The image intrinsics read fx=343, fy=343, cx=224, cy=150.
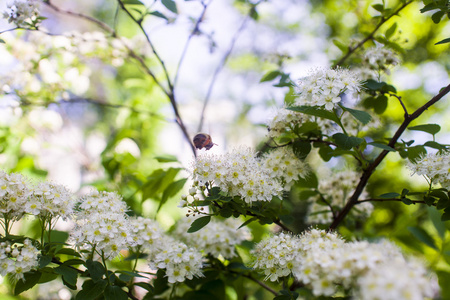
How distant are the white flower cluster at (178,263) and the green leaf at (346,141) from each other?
541 millimetres

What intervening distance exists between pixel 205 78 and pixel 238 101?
2.33ft

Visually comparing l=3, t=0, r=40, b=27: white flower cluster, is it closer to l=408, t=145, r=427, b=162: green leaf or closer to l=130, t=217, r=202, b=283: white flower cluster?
l=130, t=217, r=202, b=283: white flower cluster

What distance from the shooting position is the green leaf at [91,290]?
91 cm

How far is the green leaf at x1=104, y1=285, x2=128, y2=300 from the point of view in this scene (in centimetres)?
92

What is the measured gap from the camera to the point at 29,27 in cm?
137

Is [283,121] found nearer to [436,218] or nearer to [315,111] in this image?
[315,111]

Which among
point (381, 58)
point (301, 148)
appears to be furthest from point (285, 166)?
point (381, 58)

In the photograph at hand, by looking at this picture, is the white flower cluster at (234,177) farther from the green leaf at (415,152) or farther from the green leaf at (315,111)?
the green leaf at (415,152)

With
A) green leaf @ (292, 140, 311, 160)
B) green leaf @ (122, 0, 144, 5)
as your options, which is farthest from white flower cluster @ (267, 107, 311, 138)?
green leaf @ (122, 0, 144, 5)

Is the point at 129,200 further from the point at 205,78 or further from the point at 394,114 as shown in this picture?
the point at 205,78

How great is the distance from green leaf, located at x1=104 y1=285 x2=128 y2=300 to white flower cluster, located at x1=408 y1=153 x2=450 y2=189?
0.91 metres

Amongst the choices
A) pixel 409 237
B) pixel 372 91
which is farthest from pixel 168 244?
pixel 409 237

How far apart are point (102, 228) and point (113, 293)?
0.59ft

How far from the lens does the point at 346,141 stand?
0.99 m
